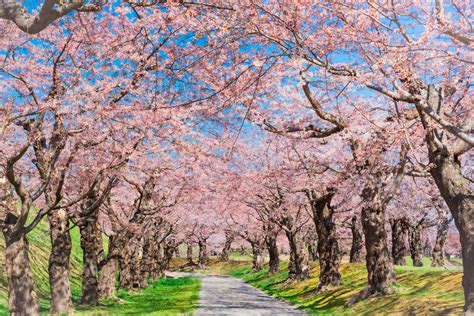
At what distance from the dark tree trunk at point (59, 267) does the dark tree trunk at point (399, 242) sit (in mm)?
32749

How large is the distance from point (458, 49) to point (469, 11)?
2.94ft

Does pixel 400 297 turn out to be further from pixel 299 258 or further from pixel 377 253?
pixel 299 258

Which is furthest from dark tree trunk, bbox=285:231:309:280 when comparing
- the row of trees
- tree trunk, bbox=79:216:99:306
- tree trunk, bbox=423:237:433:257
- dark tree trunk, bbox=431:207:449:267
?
tree trunk, bbox=423:237:433:257

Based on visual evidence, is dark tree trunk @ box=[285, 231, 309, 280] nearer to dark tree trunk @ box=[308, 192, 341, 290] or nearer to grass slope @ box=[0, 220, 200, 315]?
dark tree trunk @ box=[308, 192, 341, 290]

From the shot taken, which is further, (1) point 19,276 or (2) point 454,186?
(1) point 19,276

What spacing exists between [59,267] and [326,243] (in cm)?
1504

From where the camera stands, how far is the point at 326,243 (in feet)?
91.4

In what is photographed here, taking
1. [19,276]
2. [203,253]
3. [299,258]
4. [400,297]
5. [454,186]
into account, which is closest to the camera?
[454,186]

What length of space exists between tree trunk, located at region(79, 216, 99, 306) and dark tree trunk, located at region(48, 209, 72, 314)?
385 centimetres

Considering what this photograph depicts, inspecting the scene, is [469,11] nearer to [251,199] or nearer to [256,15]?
[256,15]

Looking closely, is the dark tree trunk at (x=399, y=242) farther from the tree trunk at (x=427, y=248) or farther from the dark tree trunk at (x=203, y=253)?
the dark tree trunk at (x=203, y=253)

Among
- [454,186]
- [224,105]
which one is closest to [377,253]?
[454,186]

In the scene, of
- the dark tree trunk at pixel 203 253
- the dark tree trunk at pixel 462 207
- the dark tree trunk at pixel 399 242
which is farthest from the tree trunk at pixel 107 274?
the dark tree trunk at pixel 203 253

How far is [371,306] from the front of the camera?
1841 cm
